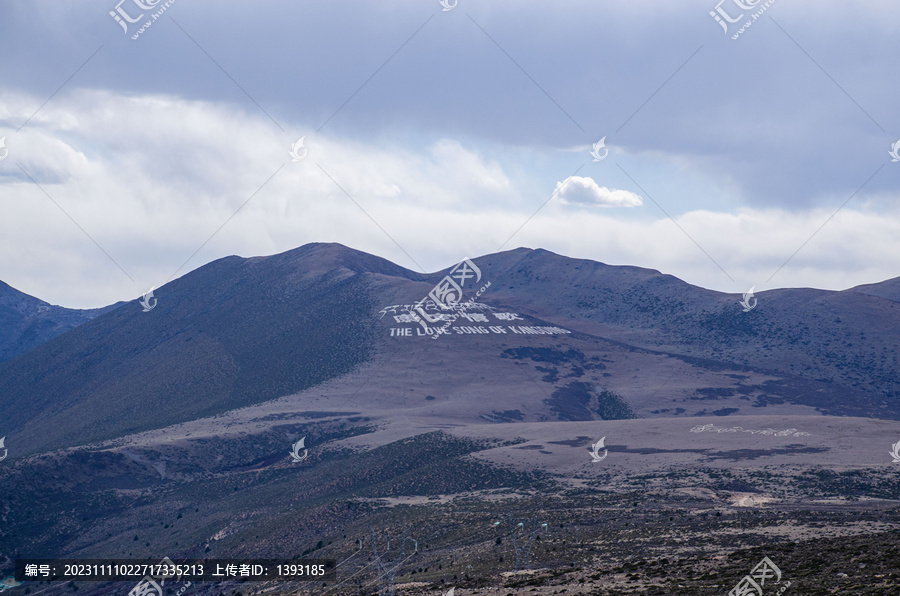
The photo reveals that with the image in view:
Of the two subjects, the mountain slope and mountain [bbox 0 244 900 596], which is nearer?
mountain [bbox 0 244 900 596]

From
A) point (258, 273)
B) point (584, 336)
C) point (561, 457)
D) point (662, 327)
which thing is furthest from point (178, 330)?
point (561, 457)

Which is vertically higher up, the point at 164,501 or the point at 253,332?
the point at 253,332

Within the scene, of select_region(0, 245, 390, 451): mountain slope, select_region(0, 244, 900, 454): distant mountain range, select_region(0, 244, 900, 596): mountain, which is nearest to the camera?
select_region(0, 244, 900, 596): mountain

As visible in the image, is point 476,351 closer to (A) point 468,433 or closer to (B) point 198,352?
(A) point 468,433

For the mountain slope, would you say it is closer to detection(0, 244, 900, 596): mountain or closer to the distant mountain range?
the distant mountain range

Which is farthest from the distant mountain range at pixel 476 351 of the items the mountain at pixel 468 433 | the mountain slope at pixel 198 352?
the mountain at pixel 468 433

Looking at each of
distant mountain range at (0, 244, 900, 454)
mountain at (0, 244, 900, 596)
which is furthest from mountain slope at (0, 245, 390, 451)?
mountain at (0, 244, 900, 596)

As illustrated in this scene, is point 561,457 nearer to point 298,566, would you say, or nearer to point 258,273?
point 298,566

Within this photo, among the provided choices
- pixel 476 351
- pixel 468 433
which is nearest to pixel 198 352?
pixel 476 351
